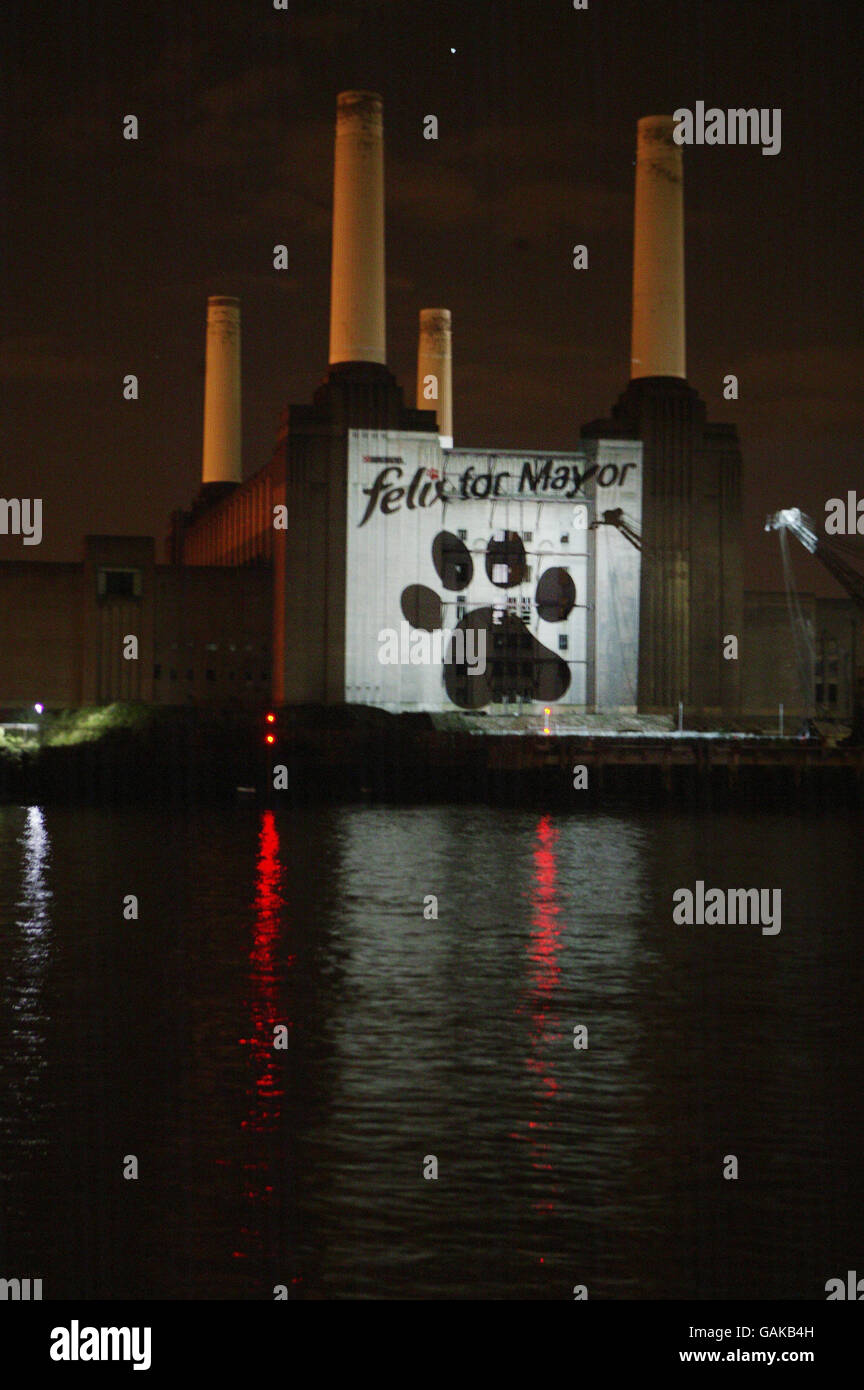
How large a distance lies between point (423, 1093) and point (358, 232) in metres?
56.8

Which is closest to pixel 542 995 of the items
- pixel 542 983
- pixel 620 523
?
pixel 542 983

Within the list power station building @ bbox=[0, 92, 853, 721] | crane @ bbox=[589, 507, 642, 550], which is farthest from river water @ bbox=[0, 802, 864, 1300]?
crane @ bbox=[589, 507, 642, 550]

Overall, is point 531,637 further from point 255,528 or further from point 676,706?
point 255,528

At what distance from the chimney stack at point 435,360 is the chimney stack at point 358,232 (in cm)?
2109

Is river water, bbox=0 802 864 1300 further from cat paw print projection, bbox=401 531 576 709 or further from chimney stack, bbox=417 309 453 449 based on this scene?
chimney stack, bbox=417 309 453 449

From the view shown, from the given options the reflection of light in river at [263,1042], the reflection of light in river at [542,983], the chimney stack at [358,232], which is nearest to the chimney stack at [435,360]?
the chimney stack at [358,232]

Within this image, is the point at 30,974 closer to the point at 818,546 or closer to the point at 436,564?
the point at 436,564

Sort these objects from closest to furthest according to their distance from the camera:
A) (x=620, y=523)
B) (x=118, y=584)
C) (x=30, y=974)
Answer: (x=30, y=974), (x=620, y=523), (x=118, y=584)

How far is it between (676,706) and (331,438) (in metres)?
16.8

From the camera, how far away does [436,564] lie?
73.7 m

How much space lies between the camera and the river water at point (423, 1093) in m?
12.3

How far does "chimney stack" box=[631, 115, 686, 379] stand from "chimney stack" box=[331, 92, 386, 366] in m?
10.1

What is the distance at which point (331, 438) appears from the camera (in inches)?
2835

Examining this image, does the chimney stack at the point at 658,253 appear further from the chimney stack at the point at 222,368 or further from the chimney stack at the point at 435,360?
the chimney stack at the point at 222,368
